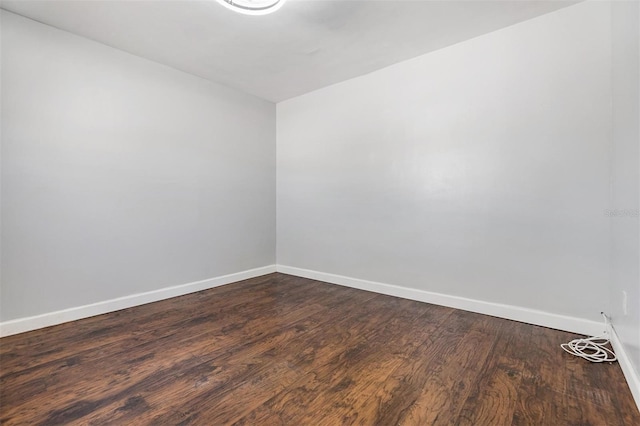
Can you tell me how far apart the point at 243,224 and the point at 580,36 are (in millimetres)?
3866

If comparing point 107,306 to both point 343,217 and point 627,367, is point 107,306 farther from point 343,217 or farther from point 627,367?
point 627,367

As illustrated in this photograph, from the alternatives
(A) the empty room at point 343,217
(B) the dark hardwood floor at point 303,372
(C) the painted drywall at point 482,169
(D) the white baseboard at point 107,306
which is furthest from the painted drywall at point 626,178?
(D) the white baseboard at point 107,306

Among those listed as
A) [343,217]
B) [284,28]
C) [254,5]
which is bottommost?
[343,217]

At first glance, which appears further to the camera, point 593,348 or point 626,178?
point 593,348

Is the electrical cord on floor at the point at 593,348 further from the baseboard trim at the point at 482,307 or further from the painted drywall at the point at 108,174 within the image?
the painted drywall at the point at 108,174

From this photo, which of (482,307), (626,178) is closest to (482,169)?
(626,178)

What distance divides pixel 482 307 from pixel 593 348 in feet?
2.60

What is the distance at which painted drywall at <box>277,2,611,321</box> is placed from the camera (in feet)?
7.34

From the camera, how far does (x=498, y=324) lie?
2.46 m

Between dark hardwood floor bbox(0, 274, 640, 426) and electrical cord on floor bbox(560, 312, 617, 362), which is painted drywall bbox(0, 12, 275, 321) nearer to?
dark hardwood floor bbox(0, 274, 640, 426)

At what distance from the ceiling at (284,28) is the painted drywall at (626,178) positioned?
711mm

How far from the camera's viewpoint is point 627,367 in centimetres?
165

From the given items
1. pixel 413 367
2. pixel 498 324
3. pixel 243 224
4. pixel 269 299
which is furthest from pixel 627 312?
pixel 243 224

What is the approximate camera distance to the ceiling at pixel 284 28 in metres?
2.23
